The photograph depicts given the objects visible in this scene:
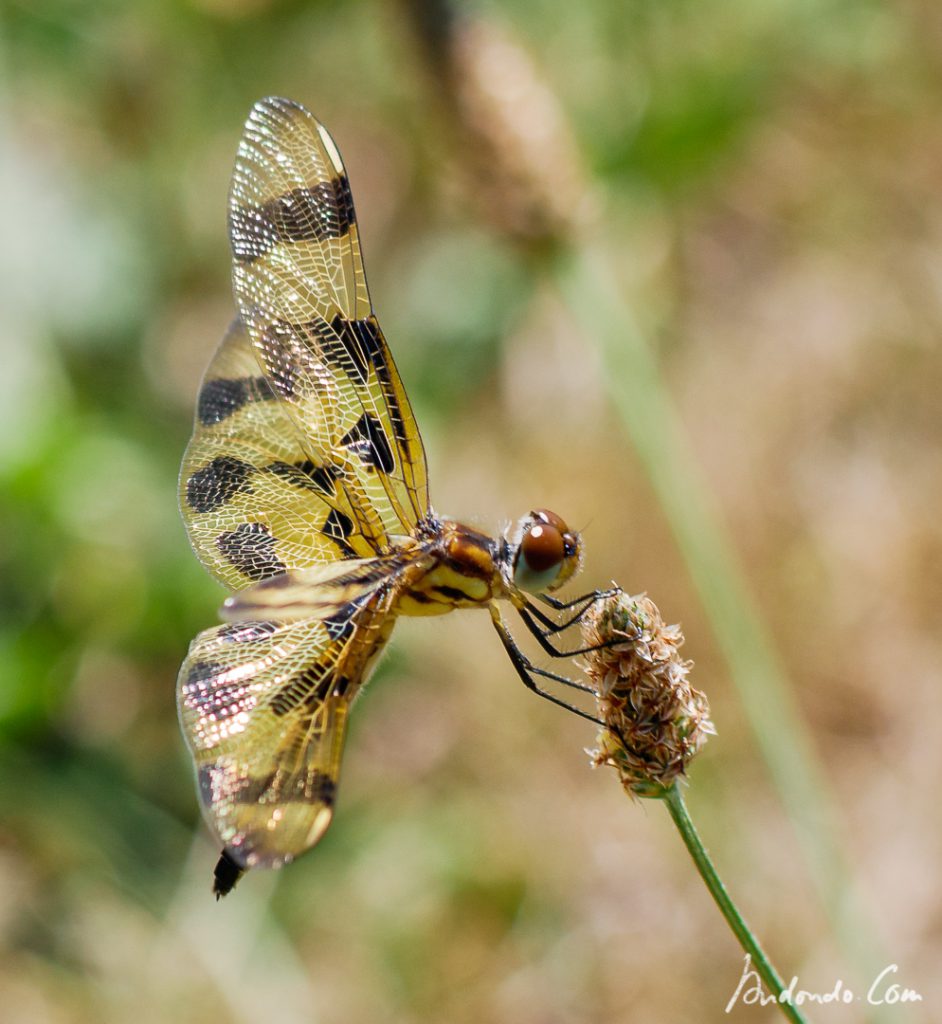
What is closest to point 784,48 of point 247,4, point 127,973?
point 247,4

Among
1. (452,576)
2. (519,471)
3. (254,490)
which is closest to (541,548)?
(452,576)

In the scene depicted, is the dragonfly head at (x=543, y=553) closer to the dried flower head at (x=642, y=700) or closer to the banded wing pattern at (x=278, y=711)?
the banded wing pattern at (x=278, y=711)

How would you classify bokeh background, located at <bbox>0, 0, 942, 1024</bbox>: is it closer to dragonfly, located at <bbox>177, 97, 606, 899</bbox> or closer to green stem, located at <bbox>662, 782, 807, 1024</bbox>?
dragonfly, located at <bbox>177, 97, 606, 899</bbox>

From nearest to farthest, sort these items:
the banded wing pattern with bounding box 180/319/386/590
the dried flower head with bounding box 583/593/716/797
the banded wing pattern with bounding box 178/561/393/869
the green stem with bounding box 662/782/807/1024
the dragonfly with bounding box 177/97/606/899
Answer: the green stem with bounding box 662/782/807/1024
the dried flower head with bounding box 583/593/716/797
the banded wing pattern with bounding box 178/561/393/869
the dragonfly with bounding box 177/97/606/899
the banded wing pattern with bounding box 180/319/386/590

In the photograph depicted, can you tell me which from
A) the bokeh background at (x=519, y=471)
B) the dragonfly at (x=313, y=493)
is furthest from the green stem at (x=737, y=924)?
the bokeh background at (x=519, y=471)

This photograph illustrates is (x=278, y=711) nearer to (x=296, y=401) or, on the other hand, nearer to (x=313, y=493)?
(x=313, y=493)

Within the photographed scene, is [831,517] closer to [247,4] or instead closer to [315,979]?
[315,979]

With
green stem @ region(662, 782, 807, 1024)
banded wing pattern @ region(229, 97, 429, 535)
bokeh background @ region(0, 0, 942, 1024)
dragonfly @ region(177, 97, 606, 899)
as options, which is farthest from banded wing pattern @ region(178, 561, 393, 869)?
bokeh background @ region(0, 0, 942, 1024)
